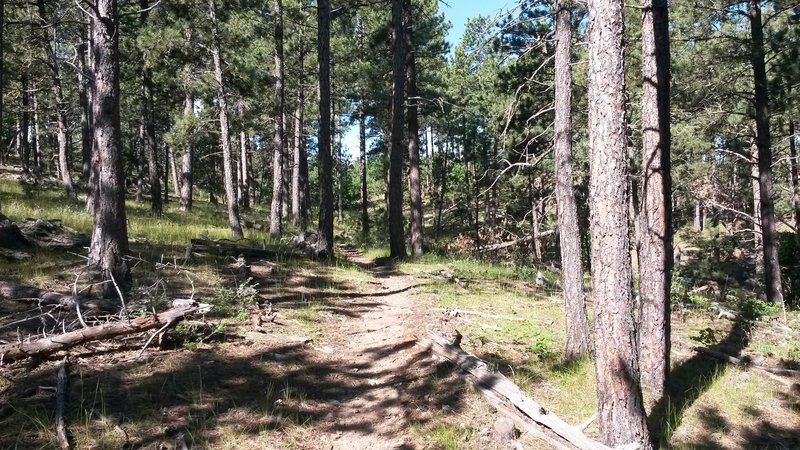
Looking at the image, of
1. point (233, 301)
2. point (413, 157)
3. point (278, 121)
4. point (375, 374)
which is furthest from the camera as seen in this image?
point (278, 121)

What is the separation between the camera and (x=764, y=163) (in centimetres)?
1300

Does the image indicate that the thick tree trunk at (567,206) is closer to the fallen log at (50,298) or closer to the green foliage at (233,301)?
the green foliage at (233,301)

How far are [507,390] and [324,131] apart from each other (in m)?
9.27

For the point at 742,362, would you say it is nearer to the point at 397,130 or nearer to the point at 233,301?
the point at 233,301

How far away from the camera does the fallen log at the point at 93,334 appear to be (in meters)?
4.53

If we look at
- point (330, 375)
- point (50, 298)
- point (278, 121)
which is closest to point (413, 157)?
point (278, 121)

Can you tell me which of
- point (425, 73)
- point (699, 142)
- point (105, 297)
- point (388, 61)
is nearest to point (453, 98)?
point (425, 73)

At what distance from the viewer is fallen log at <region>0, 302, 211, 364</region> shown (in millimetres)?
4527

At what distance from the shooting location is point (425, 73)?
29547 millimetres

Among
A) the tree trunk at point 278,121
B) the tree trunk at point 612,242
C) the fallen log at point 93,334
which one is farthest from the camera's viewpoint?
the tree trunk at point 278,121

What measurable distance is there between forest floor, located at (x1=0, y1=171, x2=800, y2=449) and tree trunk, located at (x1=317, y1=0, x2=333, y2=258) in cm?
352

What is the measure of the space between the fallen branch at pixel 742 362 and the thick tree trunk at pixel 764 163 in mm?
7742

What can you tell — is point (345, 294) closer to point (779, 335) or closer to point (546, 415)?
point (546, 415)

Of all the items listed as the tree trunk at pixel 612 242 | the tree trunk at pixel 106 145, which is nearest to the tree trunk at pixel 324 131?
the tree trunk at pixel 106 145
